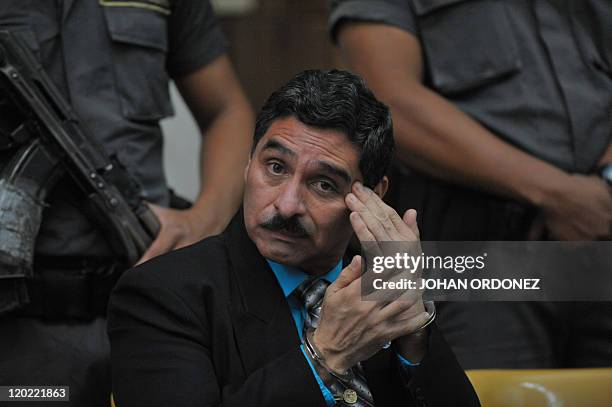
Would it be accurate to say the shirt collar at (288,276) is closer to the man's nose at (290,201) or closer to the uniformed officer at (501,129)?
the man's nose at (290,201)

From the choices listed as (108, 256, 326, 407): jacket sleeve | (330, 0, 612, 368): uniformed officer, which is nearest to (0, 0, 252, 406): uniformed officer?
(330, 0, 612, 368): uniformed officer

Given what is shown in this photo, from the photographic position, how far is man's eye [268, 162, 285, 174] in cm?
199

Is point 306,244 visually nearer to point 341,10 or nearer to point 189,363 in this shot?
point 189,363

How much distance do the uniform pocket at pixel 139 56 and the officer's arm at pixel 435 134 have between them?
49 centimetres

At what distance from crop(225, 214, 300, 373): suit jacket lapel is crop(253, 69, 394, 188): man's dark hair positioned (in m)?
0.20

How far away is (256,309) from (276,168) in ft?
0.82

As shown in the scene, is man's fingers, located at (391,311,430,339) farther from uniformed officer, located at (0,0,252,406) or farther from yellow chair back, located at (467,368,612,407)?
uniformed officer, located at (0,0,252,406)

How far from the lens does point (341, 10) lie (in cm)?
278

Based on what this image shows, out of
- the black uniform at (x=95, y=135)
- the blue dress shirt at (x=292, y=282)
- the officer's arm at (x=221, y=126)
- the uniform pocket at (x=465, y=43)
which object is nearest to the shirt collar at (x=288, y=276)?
the blue dress shirt at (x=292, y=282)

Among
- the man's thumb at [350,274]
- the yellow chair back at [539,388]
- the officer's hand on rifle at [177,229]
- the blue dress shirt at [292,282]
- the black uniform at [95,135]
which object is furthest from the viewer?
the officer's hand on rifle at [177,229]

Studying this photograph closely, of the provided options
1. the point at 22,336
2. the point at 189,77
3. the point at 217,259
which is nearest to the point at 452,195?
the point at 189,77

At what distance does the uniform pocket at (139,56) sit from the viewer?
8.48ft

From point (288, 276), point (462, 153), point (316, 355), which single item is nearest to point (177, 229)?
point (288, 276)

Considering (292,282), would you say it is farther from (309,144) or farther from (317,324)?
(309,144)
